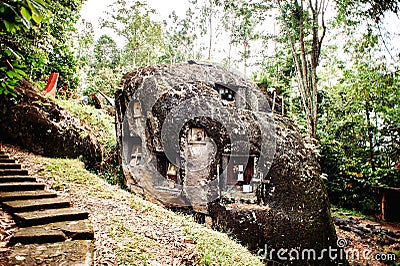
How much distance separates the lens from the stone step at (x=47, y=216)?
3240 millimetres

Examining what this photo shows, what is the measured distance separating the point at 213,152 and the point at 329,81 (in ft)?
37.4

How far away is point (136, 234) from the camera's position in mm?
4074

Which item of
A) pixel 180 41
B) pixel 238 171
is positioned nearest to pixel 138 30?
pixel 180 41

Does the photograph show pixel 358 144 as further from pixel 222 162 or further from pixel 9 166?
pixel 9 166

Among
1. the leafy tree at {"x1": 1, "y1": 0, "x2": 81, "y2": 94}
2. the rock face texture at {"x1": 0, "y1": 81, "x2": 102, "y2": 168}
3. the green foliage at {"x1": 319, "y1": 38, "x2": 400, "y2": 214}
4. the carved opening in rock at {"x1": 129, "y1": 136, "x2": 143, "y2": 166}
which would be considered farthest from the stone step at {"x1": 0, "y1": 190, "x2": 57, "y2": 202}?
the green foliage at {"x1": 319, "y1": 38, "x2": 400, "y2": 214}

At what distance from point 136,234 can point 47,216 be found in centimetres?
134

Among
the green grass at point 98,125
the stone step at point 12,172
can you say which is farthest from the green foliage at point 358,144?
the stone step at point 12,172

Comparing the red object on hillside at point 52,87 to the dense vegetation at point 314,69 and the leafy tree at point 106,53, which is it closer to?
the dense vegetation at point 314,69

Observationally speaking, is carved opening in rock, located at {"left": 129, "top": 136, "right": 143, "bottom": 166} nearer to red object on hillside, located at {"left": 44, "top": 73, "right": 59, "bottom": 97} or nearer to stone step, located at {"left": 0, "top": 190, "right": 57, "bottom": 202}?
red object on hillside, located at {"left": 44, "top": 73, "right": 59, "bottom": 97}

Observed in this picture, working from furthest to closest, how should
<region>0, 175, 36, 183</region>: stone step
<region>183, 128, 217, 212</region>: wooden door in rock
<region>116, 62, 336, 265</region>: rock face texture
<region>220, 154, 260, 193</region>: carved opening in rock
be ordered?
1. <region>220, 154, 260, 193</region>: carved opening in rock
2. <region>183, 128, 217, 212</region>: wooden door in rock
3. <region>116, 62, 336, 265</region>: rock face texture
4. <region>0, 175, 36, 183</region>: stone step

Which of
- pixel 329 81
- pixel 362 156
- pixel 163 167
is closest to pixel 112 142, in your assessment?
pixel 163 167

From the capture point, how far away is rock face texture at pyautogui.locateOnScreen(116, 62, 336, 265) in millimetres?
8391

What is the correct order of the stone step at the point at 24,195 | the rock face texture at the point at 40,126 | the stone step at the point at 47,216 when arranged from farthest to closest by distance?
the rock face texture at the point at 40,126 < the stone step at the point at 24,195 < the stone step at the point at 47,216

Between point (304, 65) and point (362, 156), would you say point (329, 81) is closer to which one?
point (362, 156)
